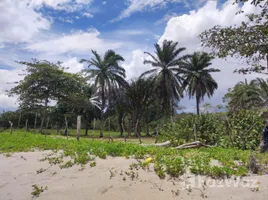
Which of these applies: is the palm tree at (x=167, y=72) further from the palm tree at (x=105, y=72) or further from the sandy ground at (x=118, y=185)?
the sandy ground at (x=118, y=185)

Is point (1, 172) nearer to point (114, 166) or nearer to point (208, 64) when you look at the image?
point (114, 166)

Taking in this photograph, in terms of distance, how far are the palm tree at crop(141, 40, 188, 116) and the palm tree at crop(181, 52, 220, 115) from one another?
265 centimetres

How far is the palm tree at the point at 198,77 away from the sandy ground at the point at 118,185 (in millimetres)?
22234

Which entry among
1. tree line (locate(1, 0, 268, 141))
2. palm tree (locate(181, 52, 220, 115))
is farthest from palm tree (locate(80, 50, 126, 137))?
palm tree (locate(181, 52, 220, 115))

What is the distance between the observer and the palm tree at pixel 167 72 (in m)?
23.5


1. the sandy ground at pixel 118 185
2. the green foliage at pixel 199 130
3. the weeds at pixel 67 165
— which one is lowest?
the sandy ground at pixel 118 185

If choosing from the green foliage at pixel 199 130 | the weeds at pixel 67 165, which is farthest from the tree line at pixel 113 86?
the weeds at pixel 67 165

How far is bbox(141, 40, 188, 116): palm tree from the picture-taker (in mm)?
23494

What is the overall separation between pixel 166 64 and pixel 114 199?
20918 mm

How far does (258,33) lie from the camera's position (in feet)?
15.2

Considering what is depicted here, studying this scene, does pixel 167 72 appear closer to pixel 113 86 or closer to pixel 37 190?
pixel 113 86

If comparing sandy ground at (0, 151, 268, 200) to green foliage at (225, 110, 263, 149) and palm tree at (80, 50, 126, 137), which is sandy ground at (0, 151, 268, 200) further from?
palm tree at (80, 50, 126, 137)

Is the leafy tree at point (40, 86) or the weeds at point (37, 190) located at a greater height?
the leafy tree at point (40, 86)

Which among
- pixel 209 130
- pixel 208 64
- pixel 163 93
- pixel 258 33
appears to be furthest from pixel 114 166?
pixel 208 64
